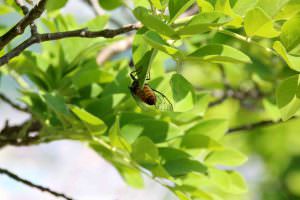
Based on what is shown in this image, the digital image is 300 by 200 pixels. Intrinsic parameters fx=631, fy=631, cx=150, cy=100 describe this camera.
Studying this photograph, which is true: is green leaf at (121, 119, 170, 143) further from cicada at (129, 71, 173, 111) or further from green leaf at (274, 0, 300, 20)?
green leaf at (274, 0, 300, 20)

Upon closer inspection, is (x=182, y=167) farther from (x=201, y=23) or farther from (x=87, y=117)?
(x=201, y=23)

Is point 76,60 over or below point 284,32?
below

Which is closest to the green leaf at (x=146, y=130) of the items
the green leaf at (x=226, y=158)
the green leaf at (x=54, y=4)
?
the green leaf at (x=226, y=158)

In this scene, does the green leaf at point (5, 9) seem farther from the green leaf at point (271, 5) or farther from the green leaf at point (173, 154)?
the green leaf at point (271, 5)

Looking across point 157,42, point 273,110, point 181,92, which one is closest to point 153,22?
point 157,42

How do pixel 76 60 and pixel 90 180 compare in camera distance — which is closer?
pixel 76 60

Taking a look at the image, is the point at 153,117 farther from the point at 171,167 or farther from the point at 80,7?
the point at 80,7

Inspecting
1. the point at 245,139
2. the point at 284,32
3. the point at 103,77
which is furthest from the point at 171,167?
the point at 245,139
